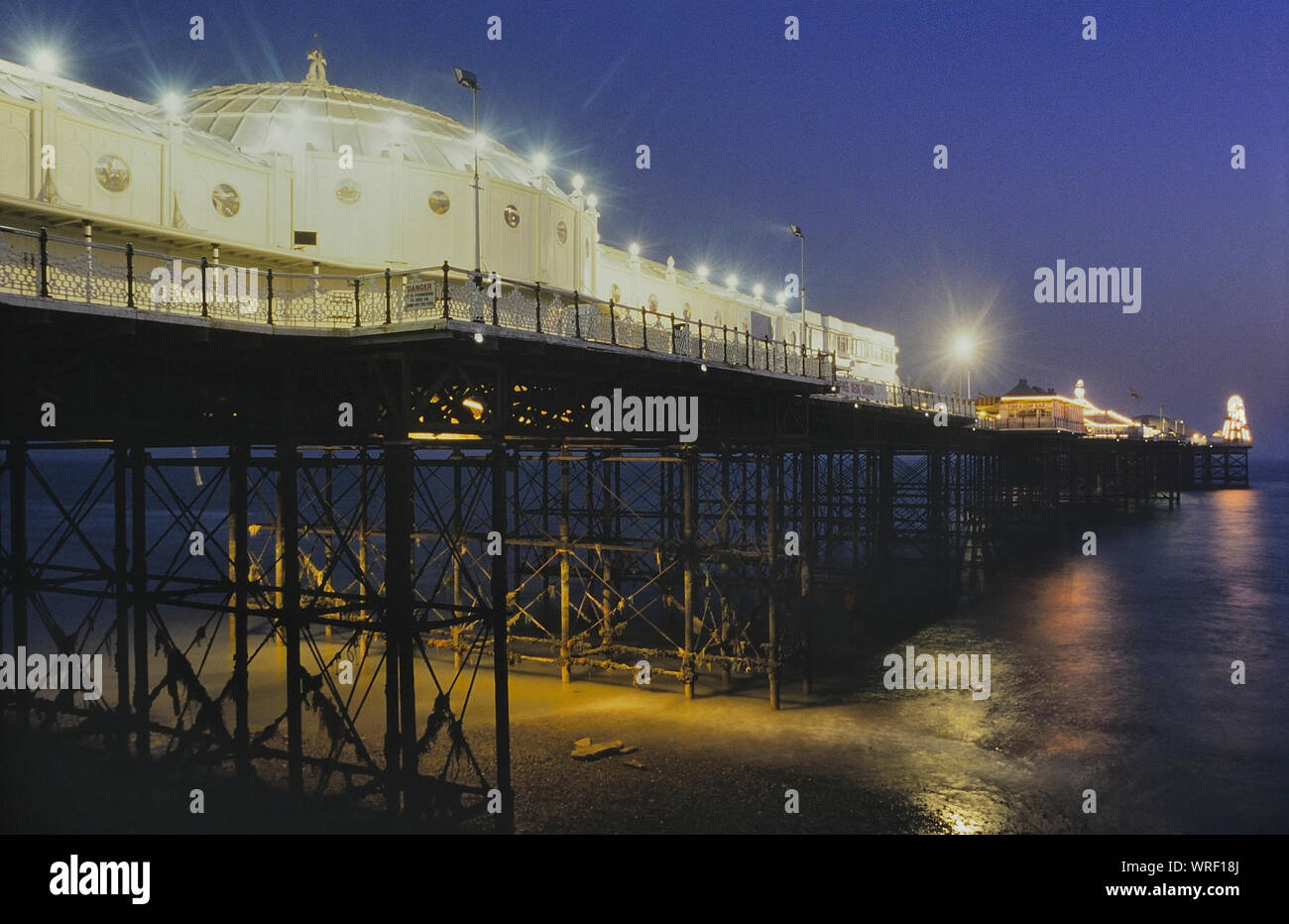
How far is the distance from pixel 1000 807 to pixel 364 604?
12.3m

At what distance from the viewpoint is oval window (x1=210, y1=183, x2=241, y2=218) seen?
762 inches

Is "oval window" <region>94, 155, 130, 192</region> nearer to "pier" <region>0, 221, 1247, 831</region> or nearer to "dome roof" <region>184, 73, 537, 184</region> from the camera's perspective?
"pier" <region>0, 221, 1247, 831</region>

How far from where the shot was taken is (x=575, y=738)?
71.9 feet

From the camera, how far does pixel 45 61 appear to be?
17.1 m
